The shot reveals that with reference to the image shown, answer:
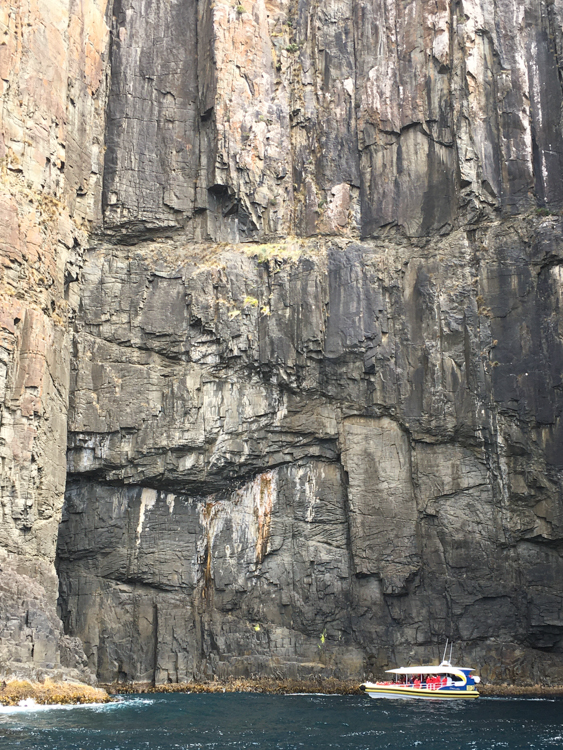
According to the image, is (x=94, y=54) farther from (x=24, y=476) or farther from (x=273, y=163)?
(x=24, y=476)

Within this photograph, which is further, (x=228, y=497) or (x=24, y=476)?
(x=228, y=497)

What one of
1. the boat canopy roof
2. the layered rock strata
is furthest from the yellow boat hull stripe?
the layered rock strata

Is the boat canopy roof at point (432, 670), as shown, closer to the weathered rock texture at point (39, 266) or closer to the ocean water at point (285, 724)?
the ocean water at point (285, 724)

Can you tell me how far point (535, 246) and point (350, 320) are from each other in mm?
9640

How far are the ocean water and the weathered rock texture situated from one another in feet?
18.8

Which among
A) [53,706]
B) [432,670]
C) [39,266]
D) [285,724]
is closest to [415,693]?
[432,670]

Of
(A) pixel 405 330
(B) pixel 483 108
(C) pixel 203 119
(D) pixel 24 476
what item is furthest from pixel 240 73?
(D) pixel 24 476

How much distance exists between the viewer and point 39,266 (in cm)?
4116

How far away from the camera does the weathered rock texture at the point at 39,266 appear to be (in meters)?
36.9

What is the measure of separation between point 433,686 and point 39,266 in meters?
25.3

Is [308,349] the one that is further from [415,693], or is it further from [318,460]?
[415,693]

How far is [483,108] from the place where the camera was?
4700 centimetres

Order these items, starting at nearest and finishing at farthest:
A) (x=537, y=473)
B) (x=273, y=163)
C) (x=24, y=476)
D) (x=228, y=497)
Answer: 1. (x=24, y=476)
2. (x=537, y=473)
3. (x=228, y=497)
4. (x=273, y=163)

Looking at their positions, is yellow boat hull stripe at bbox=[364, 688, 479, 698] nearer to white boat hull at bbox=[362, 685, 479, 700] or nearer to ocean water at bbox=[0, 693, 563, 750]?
white boat hull at bbox=[362, 685, 479, 700]
